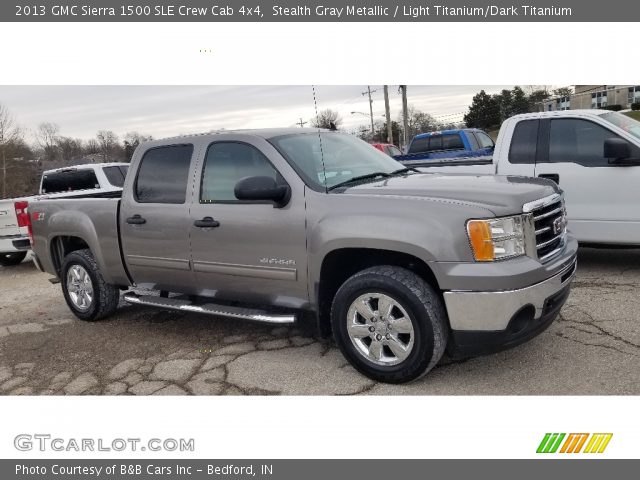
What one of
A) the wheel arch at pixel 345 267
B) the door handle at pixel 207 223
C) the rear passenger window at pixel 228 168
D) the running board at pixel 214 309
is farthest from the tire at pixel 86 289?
the wheel arch at pixel 345 267

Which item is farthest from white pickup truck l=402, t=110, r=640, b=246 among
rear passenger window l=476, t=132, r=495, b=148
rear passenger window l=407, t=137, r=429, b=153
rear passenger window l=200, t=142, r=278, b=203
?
rear passenger window l=476, t=132, r=495, b=148

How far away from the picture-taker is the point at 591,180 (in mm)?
6254

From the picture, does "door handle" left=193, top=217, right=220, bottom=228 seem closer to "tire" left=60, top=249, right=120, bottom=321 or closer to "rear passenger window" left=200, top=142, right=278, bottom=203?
"rear passenger window" left=200, top=142, right=278, bottom=203

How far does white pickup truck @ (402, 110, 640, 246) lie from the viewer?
6035 mm

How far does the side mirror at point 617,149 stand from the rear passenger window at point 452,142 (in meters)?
8.08

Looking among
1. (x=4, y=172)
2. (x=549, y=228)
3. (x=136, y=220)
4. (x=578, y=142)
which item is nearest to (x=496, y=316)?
(x=549, y=228)

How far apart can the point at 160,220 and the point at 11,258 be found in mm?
7349

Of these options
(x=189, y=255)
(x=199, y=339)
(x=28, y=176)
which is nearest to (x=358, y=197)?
(x=189, y=255)

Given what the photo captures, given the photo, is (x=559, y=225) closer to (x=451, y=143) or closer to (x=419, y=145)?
(x=451, y=143)

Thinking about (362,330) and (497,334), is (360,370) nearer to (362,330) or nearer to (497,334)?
(362,330)

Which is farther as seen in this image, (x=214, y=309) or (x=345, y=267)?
(x=214, y=309)

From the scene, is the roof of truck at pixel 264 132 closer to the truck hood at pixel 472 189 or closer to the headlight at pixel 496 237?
the truck hood at pixel 472 189

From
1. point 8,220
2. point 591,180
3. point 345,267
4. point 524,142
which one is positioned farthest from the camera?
point 8,220

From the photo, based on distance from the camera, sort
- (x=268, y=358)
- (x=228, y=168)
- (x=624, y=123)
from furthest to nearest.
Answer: (x=624, y=123) < (x=228, y=168) < (x=268, y=358)
